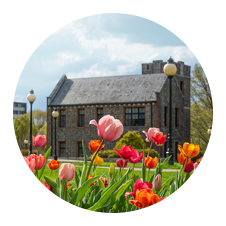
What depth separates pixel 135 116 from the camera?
49.7 feet

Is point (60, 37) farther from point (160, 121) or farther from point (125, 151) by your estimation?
point (160, 121)

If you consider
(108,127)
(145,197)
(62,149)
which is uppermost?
(108,127)

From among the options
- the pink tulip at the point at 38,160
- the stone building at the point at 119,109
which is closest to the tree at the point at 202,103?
the pink tulip at the point at 38,160

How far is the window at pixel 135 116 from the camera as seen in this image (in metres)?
15.0

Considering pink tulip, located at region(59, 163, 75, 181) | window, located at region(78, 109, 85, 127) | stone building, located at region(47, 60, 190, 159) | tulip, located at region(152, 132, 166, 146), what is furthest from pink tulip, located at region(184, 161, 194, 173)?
window, located at region(78, 109, 85, 127)

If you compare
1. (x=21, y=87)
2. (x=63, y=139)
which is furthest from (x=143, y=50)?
(x=63, y=139)

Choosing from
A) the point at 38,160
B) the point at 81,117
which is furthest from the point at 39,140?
the point at 81,117

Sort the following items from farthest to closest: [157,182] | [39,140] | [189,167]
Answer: [39,140], [189,167], [157,182]

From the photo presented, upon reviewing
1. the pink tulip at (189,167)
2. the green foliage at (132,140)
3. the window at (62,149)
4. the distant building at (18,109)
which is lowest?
the window at (62,149)

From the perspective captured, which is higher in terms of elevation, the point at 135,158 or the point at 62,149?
the point at 135,158

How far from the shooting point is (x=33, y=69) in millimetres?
3189

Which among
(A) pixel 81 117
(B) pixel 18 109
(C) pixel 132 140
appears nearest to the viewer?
(B) pixel 18 109

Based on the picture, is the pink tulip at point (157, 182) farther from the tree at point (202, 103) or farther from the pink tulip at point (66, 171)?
the tree at point (202, 103)

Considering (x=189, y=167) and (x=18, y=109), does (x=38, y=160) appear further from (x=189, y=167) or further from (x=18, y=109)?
(x=18, y=109)
